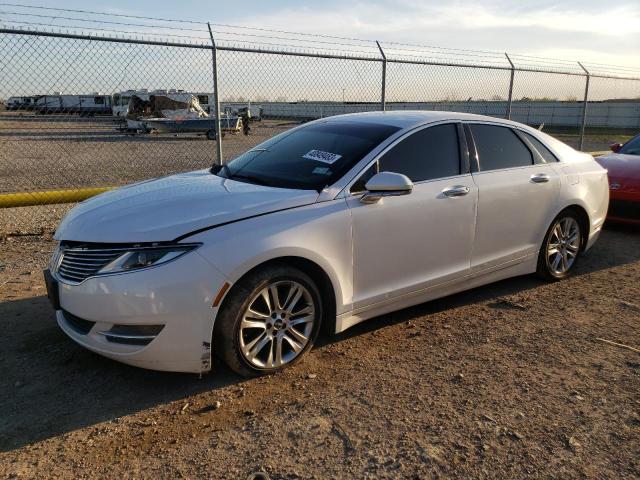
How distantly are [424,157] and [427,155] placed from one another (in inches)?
1.5

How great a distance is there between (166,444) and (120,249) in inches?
42.5

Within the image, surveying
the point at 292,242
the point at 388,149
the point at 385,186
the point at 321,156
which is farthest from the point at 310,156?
the point at 292,242

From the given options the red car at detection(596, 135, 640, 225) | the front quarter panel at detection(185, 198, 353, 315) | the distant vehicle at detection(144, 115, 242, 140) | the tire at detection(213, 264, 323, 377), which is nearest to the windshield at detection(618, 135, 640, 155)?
the red car at detection(596, 135, 640, 225)

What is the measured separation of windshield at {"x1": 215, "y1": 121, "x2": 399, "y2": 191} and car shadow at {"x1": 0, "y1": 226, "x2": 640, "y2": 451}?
1202 mm

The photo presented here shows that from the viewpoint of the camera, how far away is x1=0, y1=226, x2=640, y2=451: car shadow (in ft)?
9.32

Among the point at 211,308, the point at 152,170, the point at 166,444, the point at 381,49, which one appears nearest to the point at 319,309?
the point at 211,308

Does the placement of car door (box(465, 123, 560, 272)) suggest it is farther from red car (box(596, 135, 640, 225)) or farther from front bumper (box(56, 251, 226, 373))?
red car (box(596, 135, 640, 225))

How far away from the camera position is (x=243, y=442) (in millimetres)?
2676

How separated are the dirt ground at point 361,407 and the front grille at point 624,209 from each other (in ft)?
10.5

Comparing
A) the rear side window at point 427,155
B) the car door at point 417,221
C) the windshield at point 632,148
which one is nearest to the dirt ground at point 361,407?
the car door at point 417,221

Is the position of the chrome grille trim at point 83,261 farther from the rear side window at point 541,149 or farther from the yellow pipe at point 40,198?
the rear side window at point 541,149

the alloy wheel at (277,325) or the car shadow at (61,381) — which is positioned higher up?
the alloy wheel at (277,325)

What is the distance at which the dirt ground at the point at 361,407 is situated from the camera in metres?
2.52

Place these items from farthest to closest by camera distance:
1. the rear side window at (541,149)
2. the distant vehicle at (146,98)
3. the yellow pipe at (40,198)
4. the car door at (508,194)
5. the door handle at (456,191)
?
the distant vehicle at (146,98), the yellow pipe at (40,198), the rear side window at (541,149), the car door at (508,194), the door handle at (456,191)
